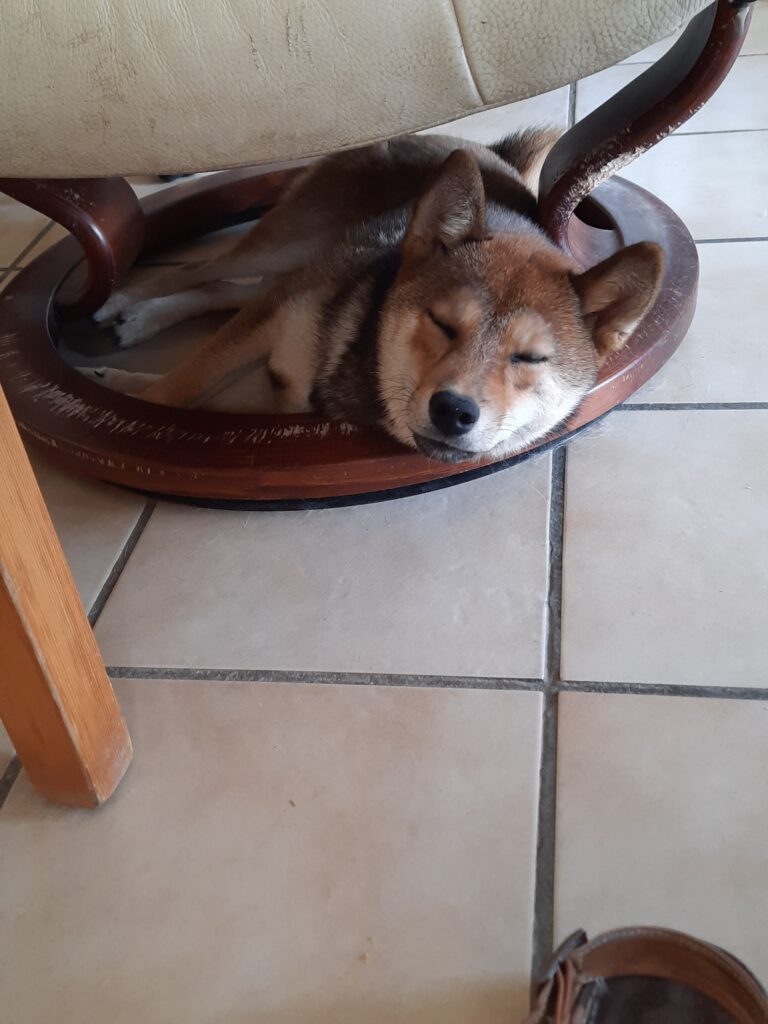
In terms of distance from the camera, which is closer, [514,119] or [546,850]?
[546,850]

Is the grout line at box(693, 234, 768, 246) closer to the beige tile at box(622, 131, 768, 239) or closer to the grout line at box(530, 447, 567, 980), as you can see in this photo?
the beige tile at box(622, 131, 768, 239)

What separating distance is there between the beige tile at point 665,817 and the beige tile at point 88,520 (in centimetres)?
58

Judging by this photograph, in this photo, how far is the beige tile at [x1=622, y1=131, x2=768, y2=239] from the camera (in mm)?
1577

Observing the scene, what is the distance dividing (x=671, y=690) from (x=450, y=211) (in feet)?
1.97

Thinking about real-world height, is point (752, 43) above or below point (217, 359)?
below

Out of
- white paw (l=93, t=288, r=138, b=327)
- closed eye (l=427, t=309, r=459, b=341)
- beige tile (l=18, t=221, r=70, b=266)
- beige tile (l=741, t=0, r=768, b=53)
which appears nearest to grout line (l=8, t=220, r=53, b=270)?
beige tile (l=18, t=221, r=70, b=266)

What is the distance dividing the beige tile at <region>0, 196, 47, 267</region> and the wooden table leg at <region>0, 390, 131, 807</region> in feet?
4.08

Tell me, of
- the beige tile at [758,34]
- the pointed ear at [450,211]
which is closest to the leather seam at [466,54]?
the pointed ear at [450,211]

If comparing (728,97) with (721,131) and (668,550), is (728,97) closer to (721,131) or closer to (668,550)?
(721,131)

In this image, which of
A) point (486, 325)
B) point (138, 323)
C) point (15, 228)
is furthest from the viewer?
point (15, 228)

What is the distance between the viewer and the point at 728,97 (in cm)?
204

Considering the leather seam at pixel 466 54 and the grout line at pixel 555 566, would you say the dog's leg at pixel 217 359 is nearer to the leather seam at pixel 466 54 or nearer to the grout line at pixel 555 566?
the grout line at pixel 555 566

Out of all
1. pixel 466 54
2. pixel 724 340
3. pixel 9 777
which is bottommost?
pixel 724 340

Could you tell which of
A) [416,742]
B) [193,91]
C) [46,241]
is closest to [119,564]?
[416,742]
